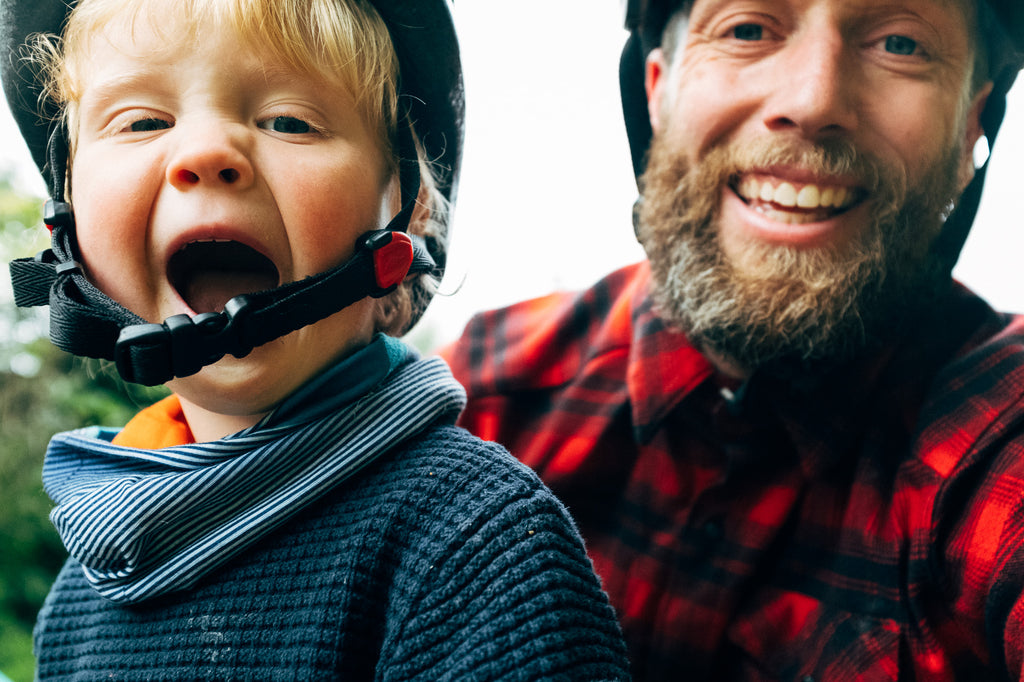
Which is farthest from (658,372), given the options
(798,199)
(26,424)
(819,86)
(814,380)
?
(26,424)

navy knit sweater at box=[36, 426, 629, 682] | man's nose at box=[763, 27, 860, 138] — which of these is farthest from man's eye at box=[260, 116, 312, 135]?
man's nose at box=[763, 27, 860, 138]

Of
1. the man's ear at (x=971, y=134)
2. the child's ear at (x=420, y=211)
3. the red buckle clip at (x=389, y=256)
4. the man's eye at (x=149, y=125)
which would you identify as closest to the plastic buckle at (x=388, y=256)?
the red buckle clip at (x=389, y=256)

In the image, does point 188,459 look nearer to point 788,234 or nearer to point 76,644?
point 76,644

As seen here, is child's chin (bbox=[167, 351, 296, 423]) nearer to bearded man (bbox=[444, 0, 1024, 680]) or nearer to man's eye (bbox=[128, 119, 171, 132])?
man's eye (bbox=[128, 119, 171, 132])

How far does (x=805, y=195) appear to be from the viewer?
109 cm

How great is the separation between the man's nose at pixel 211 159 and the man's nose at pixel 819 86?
2.33 ft

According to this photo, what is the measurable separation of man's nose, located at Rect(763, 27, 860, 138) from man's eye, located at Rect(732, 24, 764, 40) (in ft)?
0.28

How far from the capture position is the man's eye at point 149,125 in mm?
722

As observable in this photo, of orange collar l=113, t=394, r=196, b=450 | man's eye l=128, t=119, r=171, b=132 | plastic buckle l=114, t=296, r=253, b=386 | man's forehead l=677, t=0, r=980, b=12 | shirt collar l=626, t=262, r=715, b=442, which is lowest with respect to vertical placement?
shirt collar l=626, t=262, r=715, b=442

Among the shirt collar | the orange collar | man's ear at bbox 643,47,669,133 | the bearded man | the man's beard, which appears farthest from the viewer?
man's ear at bbox 643,47,669,133

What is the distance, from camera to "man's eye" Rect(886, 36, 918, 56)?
1.06 metres

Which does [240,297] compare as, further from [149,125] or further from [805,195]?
[805,195]

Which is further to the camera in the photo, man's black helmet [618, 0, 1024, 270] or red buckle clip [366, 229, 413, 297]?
man's black helmet [618, 0, 1024, 270]

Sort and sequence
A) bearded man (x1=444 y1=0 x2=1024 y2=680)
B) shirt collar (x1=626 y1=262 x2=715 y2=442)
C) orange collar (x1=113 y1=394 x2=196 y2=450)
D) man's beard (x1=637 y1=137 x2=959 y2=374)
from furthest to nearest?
1. shirt collar (x1=626 y1=262 x2=715 y2=442)
2. man's beard (x1=637 y1=137 x2=959 y2=374)
3. bearded man (x1=444 y1=0 x2=1024 y2=680)
4. orange collar (x1=113 y1=394 x2=196 y2=450)
